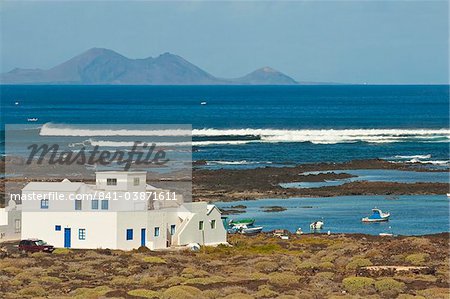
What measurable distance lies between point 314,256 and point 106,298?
48.1 ft

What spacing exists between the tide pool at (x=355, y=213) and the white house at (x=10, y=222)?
595 inches

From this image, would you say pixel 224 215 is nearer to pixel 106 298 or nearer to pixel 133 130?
pixel 106 298

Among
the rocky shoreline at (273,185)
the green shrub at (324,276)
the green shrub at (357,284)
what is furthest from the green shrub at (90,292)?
the rocky shoreline at (273,185)

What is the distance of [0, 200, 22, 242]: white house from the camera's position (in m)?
58.1

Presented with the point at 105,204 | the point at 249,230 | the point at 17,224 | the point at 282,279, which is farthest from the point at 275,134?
the point at 282,279

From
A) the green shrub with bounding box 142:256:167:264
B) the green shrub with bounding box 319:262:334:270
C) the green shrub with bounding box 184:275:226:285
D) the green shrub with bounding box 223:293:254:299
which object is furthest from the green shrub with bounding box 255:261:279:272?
the green shrub with bounding box 223:293:254:299

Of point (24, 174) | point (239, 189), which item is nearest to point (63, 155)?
point (24, 174)

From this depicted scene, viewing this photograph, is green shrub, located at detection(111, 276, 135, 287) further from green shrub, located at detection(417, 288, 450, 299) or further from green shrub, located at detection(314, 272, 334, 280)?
green shrub, located at detection(417, 288, 450, 299)

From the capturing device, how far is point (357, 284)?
44125 millimetres

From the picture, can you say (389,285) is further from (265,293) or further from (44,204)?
(44,204)

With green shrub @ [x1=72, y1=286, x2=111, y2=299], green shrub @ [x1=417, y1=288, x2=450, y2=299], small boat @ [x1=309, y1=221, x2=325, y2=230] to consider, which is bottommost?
green shrub @ [x1=417, y1=288, x2=450, y2=299]

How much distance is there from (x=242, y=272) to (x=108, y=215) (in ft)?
28.1

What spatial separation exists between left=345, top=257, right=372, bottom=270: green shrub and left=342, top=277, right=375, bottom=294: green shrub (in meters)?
3.80

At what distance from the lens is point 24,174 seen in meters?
92.8
